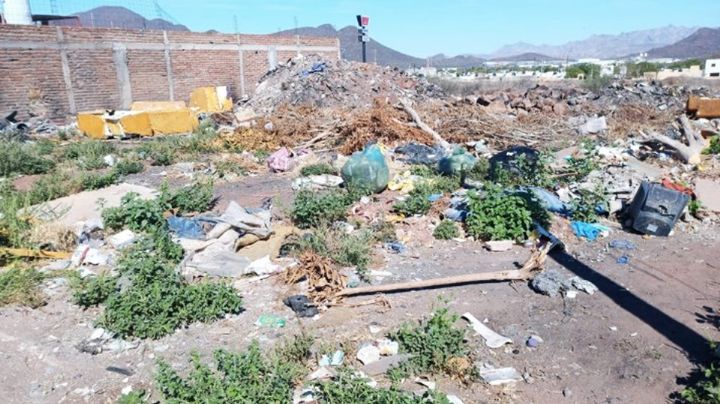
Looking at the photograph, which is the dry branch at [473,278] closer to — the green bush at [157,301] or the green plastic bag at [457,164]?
the green bush at [157,301]

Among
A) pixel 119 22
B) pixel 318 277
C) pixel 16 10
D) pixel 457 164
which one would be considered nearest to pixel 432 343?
pixel 318 277

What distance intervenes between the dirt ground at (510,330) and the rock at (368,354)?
142 mm

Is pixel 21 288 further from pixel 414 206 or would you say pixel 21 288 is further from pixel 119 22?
pixel 119 22

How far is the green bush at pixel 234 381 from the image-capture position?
114 inches

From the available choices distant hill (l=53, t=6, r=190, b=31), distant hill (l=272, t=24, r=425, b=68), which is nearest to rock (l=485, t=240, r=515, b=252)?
distant hill (l=53, t=6, r=190, b=31)

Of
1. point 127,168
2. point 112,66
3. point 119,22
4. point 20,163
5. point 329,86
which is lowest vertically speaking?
point 127,168

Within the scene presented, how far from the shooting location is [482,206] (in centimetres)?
572

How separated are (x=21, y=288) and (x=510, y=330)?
4.08 m

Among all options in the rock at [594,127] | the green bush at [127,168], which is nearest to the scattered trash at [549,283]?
the green bush at [127,168]

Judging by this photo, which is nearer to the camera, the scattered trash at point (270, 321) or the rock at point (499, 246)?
the scattered trash at point (270, 321)

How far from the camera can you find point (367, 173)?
7.20m

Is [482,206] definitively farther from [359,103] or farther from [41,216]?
[359,103]

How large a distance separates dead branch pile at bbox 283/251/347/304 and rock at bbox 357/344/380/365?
79 cm

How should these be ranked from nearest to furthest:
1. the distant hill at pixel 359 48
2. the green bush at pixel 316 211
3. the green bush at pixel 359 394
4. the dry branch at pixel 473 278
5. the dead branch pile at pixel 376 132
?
the green bush at pixel 359 394
the dry branch at pixel 473 278
the green bush at pixel 316 211
the dead branch pile at pixel 376 132
the distant hill at pixel 359 48
